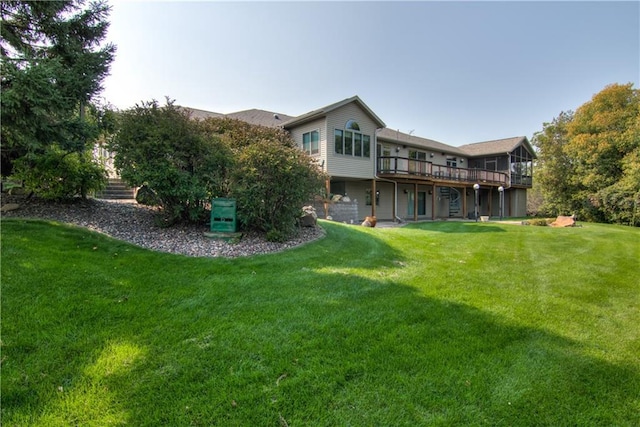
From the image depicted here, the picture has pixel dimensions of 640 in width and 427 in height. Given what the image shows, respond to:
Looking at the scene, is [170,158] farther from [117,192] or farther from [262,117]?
[262,117]

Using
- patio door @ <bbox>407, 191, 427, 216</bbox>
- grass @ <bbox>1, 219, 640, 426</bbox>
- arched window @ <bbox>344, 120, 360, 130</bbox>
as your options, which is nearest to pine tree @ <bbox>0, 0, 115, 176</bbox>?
grass @ <bbox>1, 219, 640, 426</bbox>

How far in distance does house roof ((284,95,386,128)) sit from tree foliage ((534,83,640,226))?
16495 mm

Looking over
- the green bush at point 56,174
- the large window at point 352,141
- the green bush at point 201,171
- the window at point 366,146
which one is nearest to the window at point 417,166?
the window at point 366,146

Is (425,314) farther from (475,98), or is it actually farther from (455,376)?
(475,98)

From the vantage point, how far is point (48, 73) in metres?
5.09

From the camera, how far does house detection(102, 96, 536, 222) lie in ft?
49.0

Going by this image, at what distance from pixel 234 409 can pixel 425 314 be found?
2388 mm

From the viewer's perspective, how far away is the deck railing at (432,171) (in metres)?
17.2

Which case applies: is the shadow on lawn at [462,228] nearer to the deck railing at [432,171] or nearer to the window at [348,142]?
the deck railing at [432,171]

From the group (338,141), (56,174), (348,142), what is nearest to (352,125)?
(348,142)

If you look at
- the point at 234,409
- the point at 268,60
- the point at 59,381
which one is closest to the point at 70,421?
the point at 59,381

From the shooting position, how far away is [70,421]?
1854mm

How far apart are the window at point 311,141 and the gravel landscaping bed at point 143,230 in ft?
27.3

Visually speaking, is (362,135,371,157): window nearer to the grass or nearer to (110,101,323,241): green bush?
(110,101,323,241): green bush
